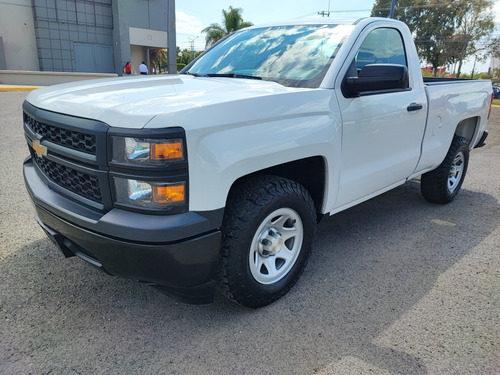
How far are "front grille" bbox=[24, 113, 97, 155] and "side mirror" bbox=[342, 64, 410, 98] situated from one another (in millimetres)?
1746

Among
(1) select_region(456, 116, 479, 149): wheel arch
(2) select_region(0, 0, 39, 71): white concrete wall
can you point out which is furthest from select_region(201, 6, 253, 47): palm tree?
(1) select_region(456, 116, 479, 149): wheel arch

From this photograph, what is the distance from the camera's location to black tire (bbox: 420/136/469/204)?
4625 mm

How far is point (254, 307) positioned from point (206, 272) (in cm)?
59

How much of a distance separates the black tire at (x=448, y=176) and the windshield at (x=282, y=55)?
225cm

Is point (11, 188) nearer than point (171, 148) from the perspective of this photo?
No

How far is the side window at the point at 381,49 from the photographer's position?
3246 millimetres

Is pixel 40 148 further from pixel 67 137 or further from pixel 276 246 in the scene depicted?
pixel 276 246

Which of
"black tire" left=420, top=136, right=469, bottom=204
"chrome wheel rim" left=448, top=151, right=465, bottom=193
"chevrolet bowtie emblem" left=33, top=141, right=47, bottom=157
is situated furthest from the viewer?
"chrome wheel rim" left=448, top=151, right=465, bottom=193

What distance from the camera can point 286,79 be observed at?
2.98 meters

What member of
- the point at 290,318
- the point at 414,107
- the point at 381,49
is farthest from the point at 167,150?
the point at 414,107

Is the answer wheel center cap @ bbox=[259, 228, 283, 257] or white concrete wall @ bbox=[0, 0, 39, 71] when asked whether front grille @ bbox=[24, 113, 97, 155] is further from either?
white concrete wall @ bbox=[0, 0, 39, 71]

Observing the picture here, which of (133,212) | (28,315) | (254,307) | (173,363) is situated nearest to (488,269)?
(254,307)

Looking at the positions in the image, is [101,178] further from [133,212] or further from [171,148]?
[171,148]

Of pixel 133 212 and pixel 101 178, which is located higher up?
pixel 101 178
